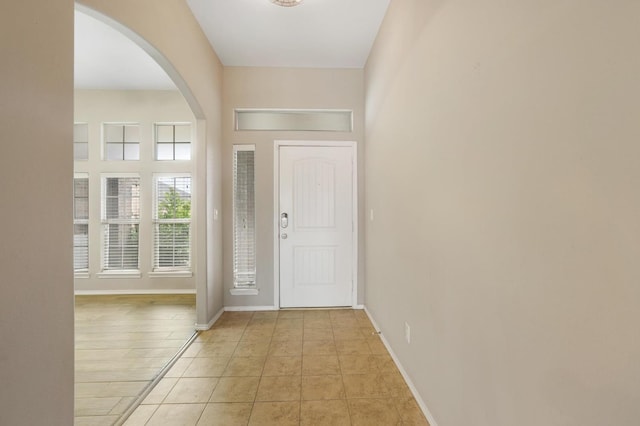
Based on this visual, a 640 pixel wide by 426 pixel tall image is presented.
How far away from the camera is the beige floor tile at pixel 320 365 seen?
7.71 feet

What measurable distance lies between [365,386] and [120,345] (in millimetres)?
2290

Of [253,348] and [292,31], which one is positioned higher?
[292,31]

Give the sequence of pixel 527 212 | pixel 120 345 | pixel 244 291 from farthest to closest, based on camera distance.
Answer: pixel 244 291 → pixel 120 345 → pixel 527 212

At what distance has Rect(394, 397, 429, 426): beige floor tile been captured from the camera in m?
1.79

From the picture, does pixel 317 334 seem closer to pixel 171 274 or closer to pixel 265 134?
pixel 265 134

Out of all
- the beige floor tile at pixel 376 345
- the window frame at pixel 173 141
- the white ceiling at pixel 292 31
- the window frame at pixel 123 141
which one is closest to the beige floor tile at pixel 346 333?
the beige floor tile at pixel 376 345

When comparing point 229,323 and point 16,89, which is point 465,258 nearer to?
point 16,89

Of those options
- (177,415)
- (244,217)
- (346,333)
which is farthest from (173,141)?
(177,415)

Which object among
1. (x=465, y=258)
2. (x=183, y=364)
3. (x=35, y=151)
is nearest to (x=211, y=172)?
(x=183, y=364)

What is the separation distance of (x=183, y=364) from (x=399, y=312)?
179 centimetres

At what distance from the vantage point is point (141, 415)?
1.89m

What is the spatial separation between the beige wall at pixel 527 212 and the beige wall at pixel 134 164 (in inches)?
151

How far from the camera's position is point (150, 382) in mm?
2227

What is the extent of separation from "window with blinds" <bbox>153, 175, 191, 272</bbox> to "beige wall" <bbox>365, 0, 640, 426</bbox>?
379 centimetres
